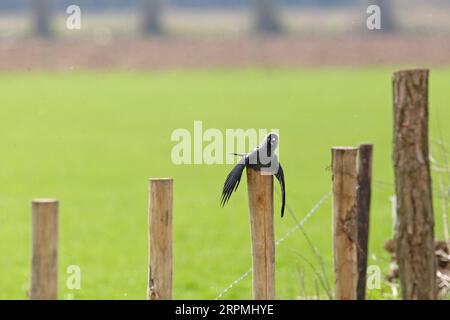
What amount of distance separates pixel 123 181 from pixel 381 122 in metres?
8.44

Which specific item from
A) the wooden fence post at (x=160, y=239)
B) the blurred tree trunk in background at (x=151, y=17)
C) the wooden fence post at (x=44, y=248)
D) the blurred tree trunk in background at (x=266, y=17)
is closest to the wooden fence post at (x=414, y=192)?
the wooden fence post at (x=160, y=239)

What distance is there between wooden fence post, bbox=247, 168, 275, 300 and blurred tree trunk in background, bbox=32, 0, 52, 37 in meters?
53.3

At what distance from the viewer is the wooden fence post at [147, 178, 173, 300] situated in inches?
176

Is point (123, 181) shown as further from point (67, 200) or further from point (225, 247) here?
point (225, 247)

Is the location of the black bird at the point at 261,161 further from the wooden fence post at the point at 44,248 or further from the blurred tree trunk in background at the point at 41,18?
the blurred tree trunk in background at the point at 41,18

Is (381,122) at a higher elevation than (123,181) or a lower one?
higher

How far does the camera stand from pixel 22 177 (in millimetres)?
18172

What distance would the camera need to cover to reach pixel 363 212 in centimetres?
669

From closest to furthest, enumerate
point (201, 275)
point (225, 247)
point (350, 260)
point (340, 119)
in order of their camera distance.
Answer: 1. point (350, 260)
2. point (201, 275)
3. point (225, 247)
4. point (340, 119)

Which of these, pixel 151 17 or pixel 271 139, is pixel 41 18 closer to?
pixel 151 17

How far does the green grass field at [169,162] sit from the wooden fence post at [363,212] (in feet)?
0.62
